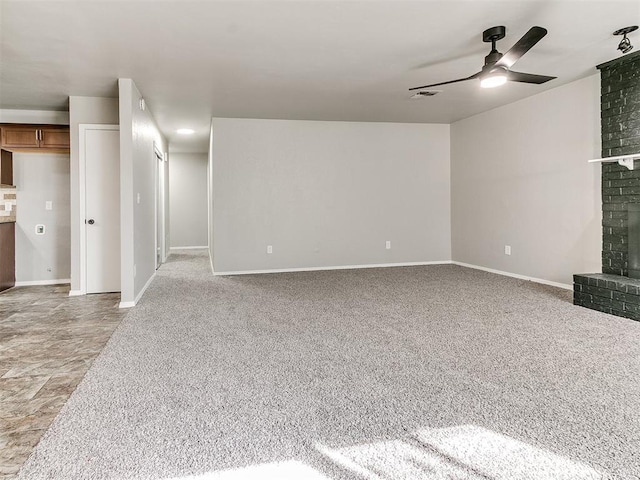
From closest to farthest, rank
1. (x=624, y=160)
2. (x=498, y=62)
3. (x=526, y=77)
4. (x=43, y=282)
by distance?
1. (x=498, y=62)
2. (x=526, y=77)
3. (x=624, y=160)
4. (x=43, y=282)

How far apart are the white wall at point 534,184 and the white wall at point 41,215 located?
5.76 meters

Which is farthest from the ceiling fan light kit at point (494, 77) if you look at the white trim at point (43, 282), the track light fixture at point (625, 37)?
the white trim at point (43, 282)

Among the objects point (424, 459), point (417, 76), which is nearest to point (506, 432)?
point (424, 459)

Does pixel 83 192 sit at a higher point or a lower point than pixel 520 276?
higher

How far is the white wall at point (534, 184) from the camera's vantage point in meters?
4.33

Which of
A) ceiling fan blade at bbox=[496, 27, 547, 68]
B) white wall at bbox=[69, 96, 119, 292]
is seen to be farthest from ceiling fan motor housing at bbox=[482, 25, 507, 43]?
white wall at bbox=[69, 96, 119, 292]

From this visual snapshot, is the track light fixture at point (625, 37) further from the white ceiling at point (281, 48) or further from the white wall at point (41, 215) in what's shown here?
the white wall at point (41, 215)

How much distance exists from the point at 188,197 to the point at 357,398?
343 inches

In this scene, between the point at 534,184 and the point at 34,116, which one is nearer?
the point at 534,184

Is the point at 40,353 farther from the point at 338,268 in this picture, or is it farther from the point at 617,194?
the point at 617,194

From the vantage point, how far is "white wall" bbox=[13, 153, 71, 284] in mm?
5293

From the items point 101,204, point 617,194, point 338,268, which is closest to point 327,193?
point 338,268

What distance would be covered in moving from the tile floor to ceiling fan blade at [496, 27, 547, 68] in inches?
135

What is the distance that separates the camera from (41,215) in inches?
211
